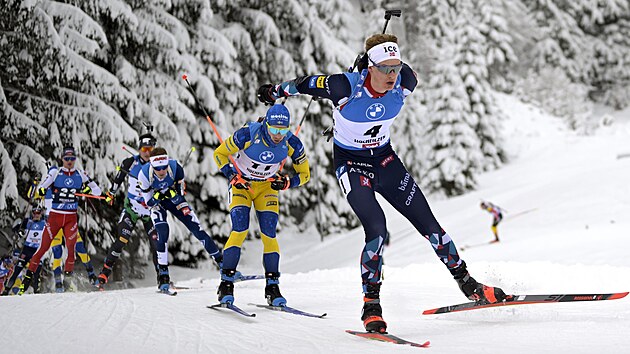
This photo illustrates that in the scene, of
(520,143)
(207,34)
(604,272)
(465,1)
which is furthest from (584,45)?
(604,272)

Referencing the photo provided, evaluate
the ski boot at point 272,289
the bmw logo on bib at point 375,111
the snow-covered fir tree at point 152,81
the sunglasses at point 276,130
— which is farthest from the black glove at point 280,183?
the snow-covered fir tree at point 152,81

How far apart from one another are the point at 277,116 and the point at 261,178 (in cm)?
80

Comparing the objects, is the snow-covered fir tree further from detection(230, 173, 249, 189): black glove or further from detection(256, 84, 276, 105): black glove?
detection(256, 84, 276, 105): black glove

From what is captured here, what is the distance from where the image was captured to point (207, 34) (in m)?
17.7

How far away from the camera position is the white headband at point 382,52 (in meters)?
5.13

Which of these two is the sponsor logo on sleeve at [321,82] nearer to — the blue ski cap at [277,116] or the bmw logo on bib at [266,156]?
the blue ski cap at [277,116]

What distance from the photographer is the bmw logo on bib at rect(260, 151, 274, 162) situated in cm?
690

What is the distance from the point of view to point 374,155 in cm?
554

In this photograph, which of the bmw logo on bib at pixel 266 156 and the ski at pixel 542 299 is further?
the bmw logo on bib at pixel 266 156

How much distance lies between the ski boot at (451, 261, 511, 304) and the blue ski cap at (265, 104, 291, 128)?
238 cm

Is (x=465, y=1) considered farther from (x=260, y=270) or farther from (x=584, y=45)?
(x=260, y=270)

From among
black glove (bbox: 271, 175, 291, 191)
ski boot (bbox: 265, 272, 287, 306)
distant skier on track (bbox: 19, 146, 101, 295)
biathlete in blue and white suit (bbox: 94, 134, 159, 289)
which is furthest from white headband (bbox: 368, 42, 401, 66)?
distant skier on track (bbox: 19, 146, 101, 295)

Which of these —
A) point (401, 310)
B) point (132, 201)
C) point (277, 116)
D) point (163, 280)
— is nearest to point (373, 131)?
point (277, 116)

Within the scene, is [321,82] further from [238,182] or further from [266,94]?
[238,182]
